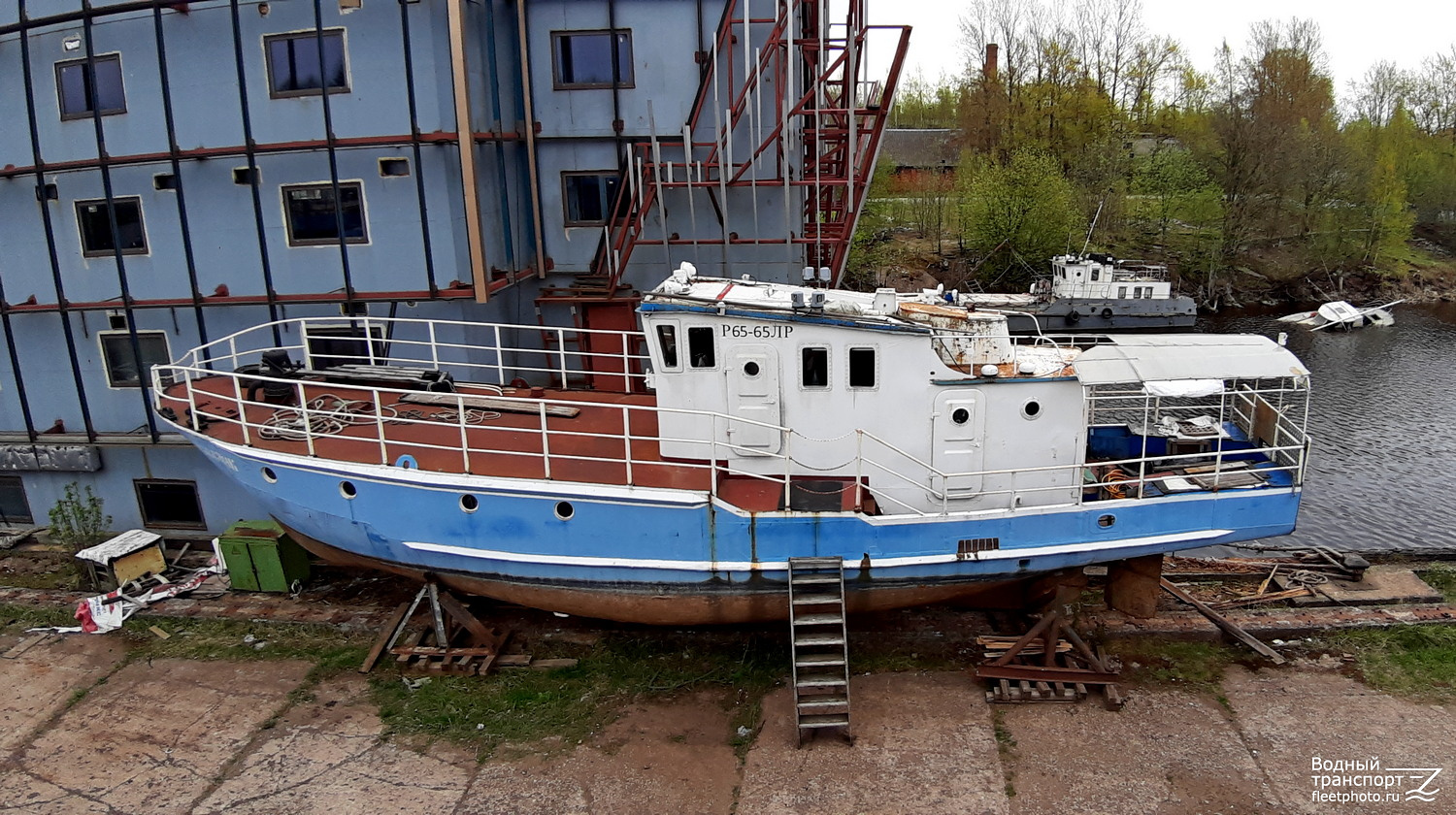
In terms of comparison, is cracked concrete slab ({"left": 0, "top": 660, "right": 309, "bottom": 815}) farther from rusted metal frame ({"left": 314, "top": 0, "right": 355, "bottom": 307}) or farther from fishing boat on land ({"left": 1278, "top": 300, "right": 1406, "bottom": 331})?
fishing boat on land ({"left": 1278, "top": 300, "right": 1406, "bottom": 331})

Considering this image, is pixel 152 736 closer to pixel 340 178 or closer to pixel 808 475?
pixel 808 475

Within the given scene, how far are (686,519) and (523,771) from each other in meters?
3.12

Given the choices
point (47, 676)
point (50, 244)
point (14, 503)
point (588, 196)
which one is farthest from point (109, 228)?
point (588, 196)

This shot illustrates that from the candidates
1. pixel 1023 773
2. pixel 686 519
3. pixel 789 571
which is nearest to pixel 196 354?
pixel 686 519

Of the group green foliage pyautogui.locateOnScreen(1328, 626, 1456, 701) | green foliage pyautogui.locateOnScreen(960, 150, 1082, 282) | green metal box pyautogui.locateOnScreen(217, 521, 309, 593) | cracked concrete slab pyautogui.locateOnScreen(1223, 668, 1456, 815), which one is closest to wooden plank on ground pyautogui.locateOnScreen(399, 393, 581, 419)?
green metal box pyautogui.locateOnScreen(217, 521, 309, 593)

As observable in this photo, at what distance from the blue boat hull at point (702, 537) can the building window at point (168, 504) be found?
239 inches

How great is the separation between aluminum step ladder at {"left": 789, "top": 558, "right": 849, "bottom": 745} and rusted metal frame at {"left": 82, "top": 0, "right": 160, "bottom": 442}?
11807mm

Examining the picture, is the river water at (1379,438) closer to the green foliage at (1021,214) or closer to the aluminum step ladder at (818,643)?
the green foliage at (1021,214)

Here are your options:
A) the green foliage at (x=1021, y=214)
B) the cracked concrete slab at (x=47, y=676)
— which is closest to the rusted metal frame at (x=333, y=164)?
the cracked concrete slab at (x=47, y=676)

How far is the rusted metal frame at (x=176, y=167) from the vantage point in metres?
13.6

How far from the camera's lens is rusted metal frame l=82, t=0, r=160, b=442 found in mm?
14039

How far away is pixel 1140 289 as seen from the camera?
35.6 meters

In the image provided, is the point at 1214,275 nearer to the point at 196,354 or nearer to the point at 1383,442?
the point at 1383,442

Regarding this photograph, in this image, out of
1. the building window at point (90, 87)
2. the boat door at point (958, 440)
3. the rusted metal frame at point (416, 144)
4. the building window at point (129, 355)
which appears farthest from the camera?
the building window at point (129, 355)
